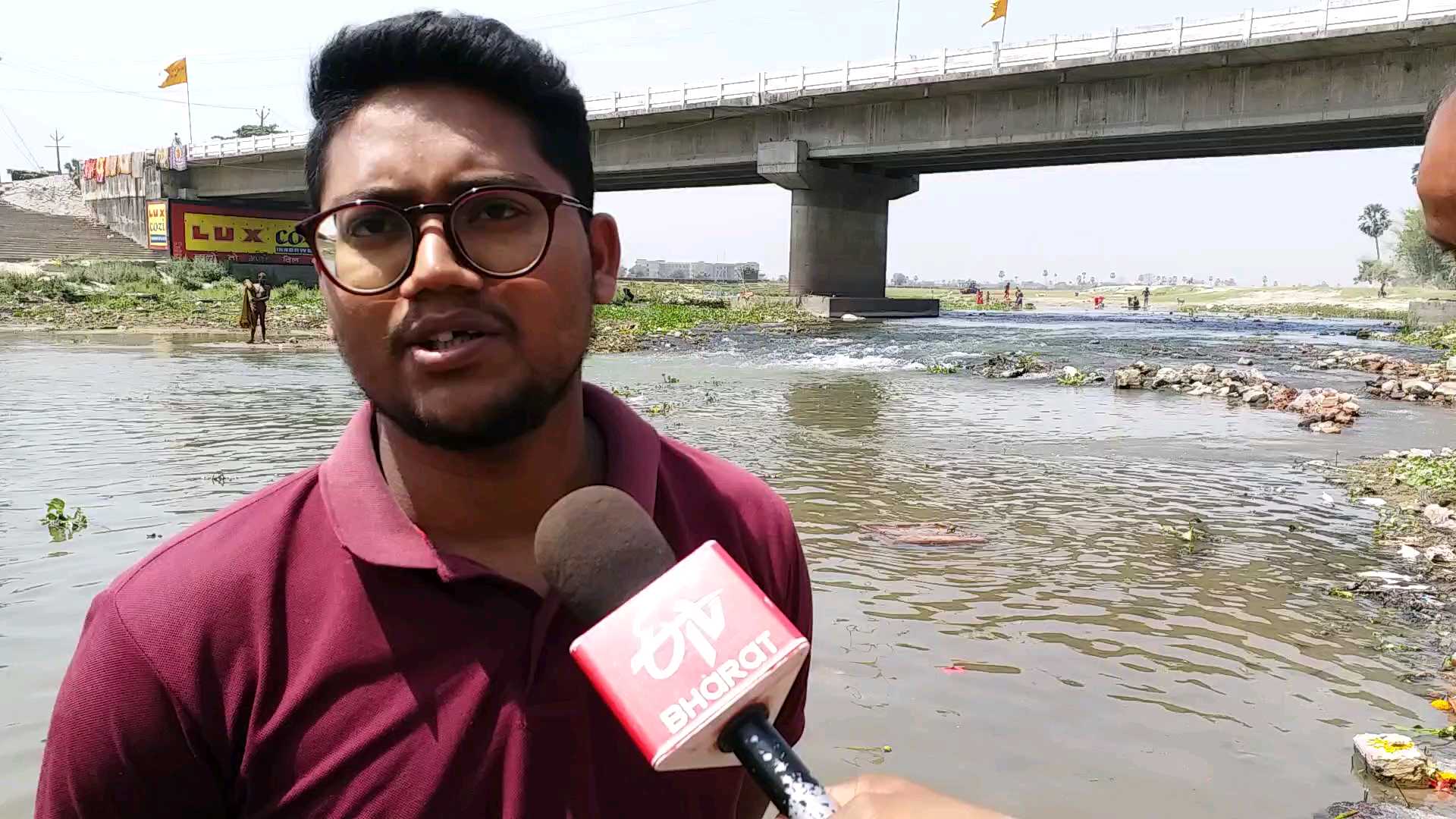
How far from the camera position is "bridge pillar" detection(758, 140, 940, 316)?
35.4 metres

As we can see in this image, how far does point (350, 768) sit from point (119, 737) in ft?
1.00

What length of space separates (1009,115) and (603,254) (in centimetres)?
3096

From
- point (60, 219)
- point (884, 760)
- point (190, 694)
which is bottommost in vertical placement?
point (884, 760)

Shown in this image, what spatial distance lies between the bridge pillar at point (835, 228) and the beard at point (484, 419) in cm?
3411

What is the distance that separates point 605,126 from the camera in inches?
1486

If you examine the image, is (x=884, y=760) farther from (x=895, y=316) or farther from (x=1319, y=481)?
(x=895, y=316)

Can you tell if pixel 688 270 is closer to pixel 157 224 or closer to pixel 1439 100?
pixel 157 224

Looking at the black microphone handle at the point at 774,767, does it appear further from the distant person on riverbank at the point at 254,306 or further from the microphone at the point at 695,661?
the distant person on riverbank at the point at 254,306

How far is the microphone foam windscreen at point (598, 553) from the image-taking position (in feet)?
4.56

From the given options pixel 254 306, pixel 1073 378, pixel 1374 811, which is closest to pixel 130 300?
pixel 254 306

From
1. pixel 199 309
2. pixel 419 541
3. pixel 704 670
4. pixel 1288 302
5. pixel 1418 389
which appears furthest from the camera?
pixel 1288 302

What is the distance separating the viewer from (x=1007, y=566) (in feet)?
21.0

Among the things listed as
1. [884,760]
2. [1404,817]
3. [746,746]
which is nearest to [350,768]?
[746,746]

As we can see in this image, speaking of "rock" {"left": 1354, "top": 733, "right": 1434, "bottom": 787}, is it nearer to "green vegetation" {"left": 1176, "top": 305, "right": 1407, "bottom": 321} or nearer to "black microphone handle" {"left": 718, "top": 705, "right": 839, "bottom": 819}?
"black microphone handle" {"left": 718, "top": 705, "right": 839, "bottom": 819}
